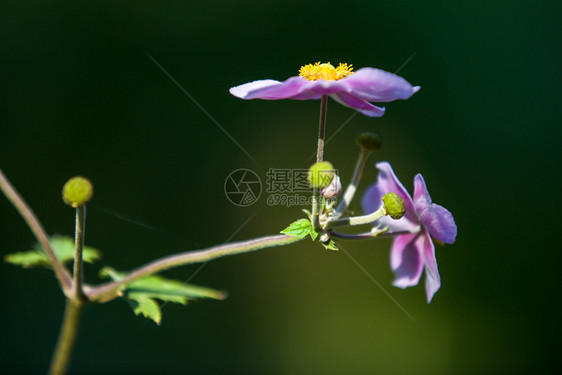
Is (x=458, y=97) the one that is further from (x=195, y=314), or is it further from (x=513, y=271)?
(x=195, y=314)

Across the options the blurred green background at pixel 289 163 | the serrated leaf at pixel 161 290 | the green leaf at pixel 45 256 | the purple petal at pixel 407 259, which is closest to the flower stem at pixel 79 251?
the serrated leaf at pixel 161 290

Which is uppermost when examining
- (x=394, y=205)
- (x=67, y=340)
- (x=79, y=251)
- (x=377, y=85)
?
(x=377, y=85)

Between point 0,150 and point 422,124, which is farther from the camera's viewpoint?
point 422,124

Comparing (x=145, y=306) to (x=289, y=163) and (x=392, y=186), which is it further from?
(x=289, y=163)

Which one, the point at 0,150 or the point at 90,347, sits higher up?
the point at 0,150

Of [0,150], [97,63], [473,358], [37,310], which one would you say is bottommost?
[473,358]

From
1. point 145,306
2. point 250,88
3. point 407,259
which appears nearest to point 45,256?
point 145,306

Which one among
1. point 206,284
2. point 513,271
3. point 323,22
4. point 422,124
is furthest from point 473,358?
point 323,22

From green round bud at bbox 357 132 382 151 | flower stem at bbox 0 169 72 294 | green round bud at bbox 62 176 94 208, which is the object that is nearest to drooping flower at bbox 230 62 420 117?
green round bud at bbox 357 132 382 151
